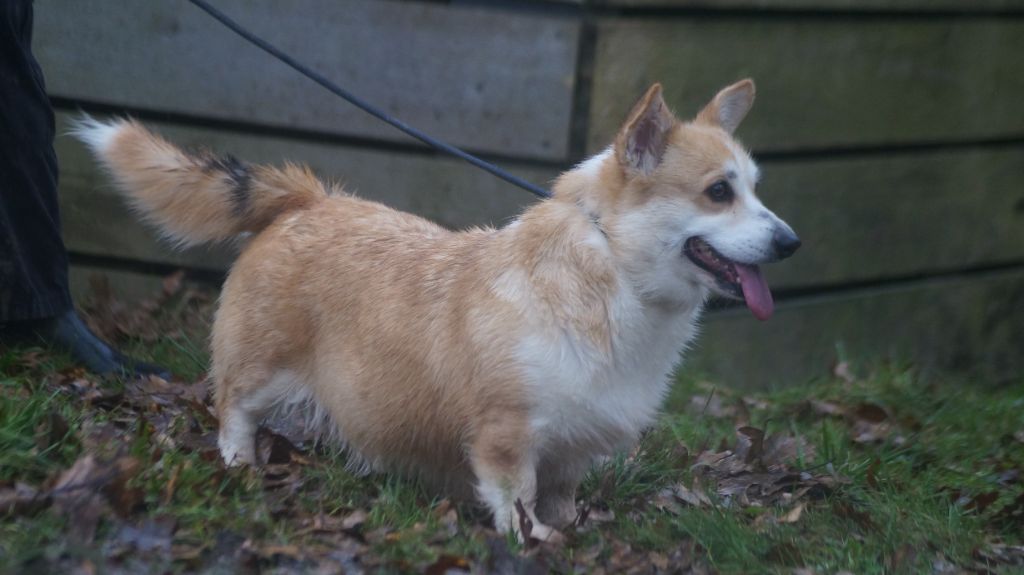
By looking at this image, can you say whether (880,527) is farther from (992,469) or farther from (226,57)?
→ (226,57)

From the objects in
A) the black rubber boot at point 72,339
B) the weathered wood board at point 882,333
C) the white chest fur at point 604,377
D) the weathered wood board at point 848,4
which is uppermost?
the weathered wood board at point 848,4

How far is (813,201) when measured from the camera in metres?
5.59

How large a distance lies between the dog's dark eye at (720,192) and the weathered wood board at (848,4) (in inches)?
70.1

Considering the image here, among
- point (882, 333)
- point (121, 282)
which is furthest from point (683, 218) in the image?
point (882, 333)

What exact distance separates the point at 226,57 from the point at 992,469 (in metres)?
3.29

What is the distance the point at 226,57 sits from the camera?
192 inches

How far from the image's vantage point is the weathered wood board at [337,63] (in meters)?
4.80

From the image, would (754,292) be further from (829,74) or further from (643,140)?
(829,74)

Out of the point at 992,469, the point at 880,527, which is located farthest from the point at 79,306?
the point at 992,469

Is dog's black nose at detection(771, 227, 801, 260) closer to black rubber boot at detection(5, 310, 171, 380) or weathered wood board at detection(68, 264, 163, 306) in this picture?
black rubber boot at detection(5, 310, 171, 380)

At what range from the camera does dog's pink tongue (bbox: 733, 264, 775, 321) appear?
307 centimetres

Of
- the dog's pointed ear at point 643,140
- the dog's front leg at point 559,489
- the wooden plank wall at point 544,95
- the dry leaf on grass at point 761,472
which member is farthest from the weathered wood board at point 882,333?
the dog's pointed ear at point 643,140

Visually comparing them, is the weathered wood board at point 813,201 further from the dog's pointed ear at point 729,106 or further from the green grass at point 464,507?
the dog's pointed ear at point 729,106

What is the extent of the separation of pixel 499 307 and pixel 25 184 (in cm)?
168
